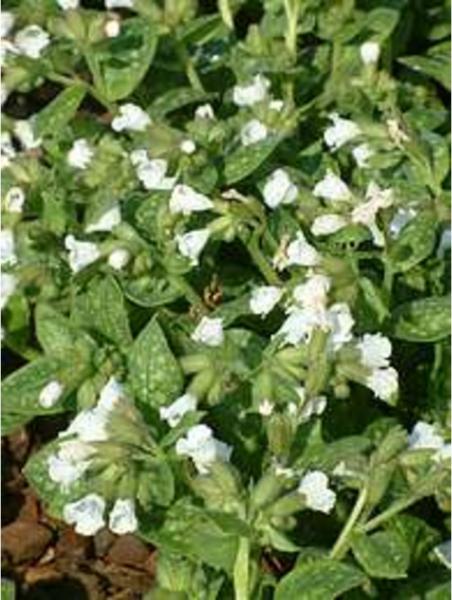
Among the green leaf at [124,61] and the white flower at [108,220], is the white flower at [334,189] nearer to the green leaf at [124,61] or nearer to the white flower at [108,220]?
the white flower at [108,220]

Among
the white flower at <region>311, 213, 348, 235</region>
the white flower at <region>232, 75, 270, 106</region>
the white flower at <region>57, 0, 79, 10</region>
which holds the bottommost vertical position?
the white flower at <region>232, 75, 270, 106</region>

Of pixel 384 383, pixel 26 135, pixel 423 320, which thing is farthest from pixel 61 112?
pixel 384 383

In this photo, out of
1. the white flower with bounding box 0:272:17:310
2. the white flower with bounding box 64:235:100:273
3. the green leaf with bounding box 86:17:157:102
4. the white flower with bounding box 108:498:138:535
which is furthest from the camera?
the green leaf with bounding box 86:17:157:102

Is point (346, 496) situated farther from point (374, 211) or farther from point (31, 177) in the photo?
point (31, 177)

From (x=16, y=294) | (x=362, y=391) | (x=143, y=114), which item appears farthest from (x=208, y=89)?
(x=362, y=391)

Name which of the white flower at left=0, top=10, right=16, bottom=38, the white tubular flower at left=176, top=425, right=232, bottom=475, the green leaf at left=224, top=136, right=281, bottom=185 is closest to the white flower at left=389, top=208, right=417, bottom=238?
the green leaf at left=224, top=136, right=281, bottom=185

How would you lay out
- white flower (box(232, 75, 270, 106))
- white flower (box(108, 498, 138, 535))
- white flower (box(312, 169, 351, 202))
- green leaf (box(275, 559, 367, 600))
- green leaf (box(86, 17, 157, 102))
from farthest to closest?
green leaf (box(86, 17, 157, 102)) < white flower (box(232, 75, 270, 106)) < white flower (box(312, 169, 351, 202)) < white flower (box(108, 498, 138, 535)) < green leaf (box(275, 559, 367, 600))

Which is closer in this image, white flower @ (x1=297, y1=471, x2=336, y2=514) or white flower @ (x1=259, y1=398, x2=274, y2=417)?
white flower @ (x1=297, y1=471, x2=336, y2=514)

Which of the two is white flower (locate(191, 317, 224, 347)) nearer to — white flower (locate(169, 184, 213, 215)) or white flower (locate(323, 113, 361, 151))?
white flower (locate(169, 184, 213, 215))
